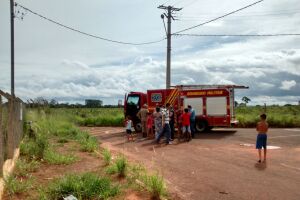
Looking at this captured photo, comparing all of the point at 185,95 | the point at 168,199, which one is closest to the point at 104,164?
the point at 168,199

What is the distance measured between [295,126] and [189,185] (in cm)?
2236

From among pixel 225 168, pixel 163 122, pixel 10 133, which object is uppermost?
pixel 10 133

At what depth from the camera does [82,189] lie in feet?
26.8

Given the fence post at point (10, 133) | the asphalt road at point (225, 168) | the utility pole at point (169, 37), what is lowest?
the asphalt road at point (225, 168)

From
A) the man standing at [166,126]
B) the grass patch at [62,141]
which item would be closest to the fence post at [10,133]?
the grass patch at [62,141]

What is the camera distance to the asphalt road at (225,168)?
9.42 m

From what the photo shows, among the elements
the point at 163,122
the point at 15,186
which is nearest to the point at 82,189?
the point at 15,186

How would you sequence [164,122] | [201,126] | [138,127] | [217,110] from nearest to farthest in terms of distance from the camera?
[164,122], [217,110], [201,126], [138,127]

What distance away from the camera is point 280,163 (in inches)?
526

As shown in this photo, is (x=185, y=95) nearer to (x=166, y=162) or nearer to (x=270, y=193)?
(x=166, y=162)

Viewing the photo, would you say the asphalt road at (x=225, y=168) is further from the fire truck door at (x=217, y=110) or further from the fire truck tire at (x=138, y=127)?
the fire truck tire at (x=138, y=127)

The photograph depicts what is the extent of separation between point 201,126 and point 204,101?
1.54 meters

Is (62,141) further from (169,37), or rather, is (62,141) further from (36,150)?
(169,37)

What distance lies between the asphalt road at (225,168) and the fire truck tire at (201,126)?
5.17 meters
